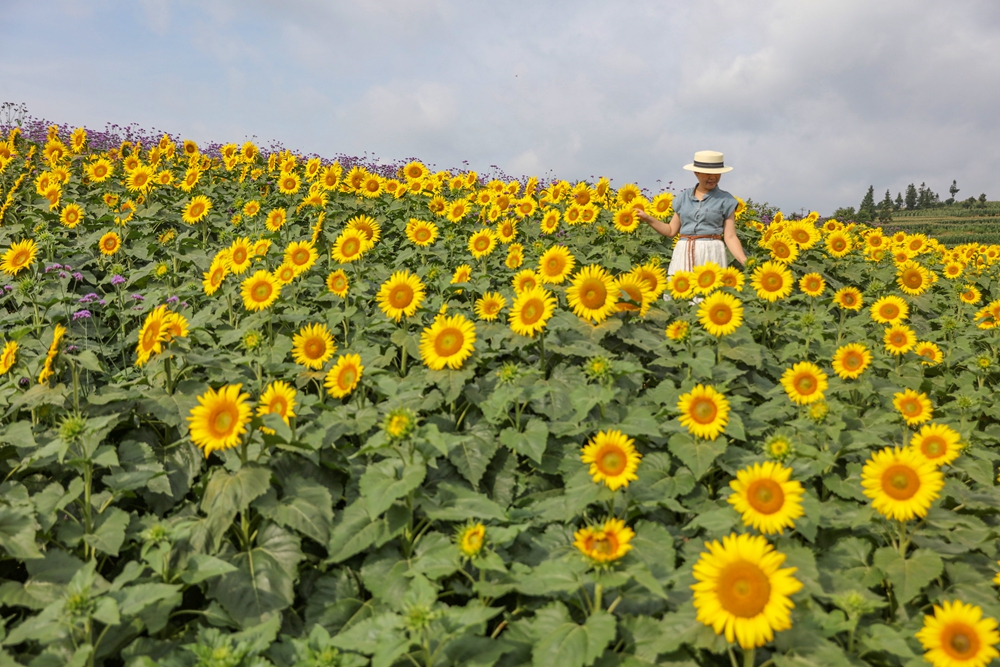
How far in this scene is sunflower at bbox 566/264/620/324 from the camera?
5.10 metres

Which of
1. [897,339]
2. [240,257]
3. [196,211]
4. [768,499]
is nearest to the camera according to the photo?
[768,499]

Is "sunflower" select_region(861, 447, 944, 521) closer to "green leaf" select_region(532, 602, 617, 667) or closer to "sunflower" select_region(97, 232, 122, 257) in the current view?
"green leaf" select_region(532, 602, 617, 667)

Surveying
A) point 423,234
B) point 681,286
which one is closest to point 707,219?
point 681,286

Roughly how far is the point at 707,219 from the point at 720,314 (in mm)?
3191

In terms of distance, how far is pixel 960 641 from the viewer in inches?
103

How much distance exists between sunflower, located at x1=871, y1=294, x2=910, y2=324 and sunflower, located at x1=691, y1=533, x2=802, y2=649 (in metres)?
5.81

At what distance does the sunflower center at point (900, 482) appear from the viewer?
3.23m

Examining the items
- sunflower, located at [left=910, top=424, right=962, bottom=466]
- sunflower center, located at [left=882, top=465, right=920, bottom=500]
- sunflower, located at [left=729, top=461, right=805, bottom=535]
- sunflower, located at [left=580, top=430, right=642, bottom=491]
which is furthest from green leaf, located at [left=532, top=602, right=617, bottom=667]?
sunflower, located at [left=910, top=424, right=962, bottom=466]

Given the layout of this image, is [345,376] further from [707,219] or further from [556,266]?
[707,219]

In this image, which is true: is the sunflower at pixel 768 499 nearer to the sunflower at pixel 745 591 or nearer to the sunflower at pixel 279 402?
the sunflower at pixel 745 591

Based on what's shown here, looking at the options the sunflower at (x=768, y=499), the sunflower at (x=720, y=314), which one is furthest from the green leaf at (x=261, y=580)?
the sunflower at (x=720, y=314)

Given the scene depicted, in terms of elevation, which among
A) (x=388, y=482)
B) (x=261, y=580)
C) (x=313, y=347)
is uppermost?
(x=313, y=347)

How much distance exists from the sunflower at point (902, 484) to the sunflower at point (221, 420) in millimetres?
3423

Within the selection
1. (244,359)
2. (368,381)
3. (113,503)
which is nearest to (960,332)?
(368,381)
